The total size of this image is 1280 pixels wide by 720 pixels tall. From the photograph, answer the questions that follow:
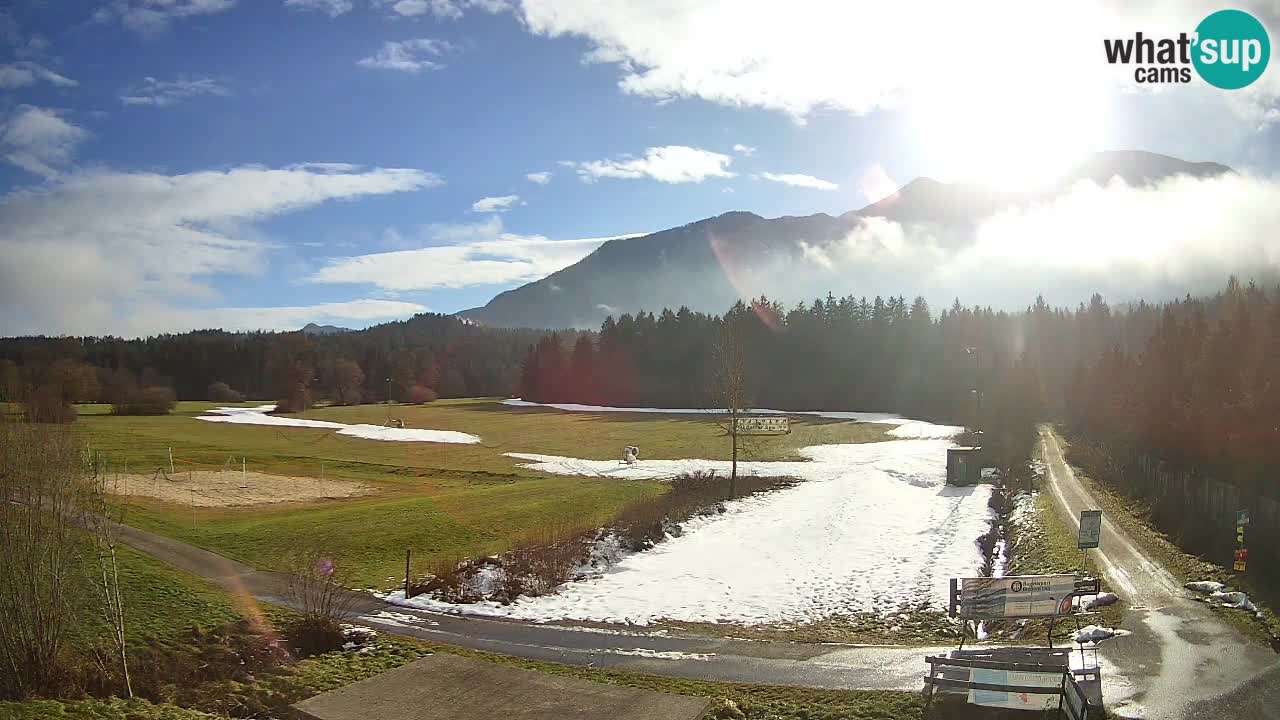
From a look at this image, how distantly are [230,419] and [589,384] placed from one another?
57.9 metres

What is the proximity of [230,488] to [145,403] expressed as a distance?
74840 millimetres

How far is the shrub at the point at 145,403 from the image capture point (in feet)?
350

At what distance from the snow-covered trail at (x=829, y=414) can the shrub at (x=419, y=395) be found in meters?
17.6

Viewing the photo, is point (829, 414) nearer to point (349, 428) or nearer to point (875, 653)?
point (349, 428)

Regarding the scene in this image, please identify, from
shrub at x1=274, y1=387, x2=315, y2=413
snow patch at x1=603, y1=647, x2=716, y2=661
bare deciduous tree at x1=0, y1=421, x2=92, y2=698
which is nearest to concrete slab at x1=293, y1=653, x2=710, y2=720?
snow patch at x1=603, y1=647, x2=716, y2=661

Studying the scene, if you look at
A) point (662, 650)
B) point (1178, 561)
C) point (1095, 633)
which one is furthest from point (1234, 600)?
point (662, 650)

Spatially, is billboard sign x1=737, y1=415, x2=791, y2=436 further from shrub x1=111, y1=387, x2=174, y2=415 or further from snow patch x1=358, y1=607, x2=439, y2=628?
shrub x1=111, y1=387, x2=174, y2=415

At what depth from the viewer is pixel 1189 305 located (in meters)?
133

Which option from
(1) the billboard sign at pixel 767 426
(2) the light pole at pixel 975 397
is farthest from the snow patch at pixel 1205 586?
(1) the billboard sign at pixel 767 426

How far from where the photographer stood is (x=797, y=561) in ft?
99.3

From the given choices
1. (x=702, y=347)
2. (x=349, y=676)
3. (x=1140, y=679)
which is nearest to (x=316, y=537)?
(x=349, y=676)

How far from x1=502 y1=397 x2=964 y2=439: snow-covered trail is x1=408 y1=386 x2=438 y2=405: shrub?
57.8ft

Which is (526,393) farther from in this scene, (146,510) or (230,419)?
(146,510)

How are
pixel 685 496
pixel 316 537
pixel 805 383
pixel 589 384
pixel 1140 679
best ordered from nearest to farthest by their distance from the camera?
pixel 1140 679
pixel 316 537
pixel 685 496
pixel 805 383
pixel 589 384
